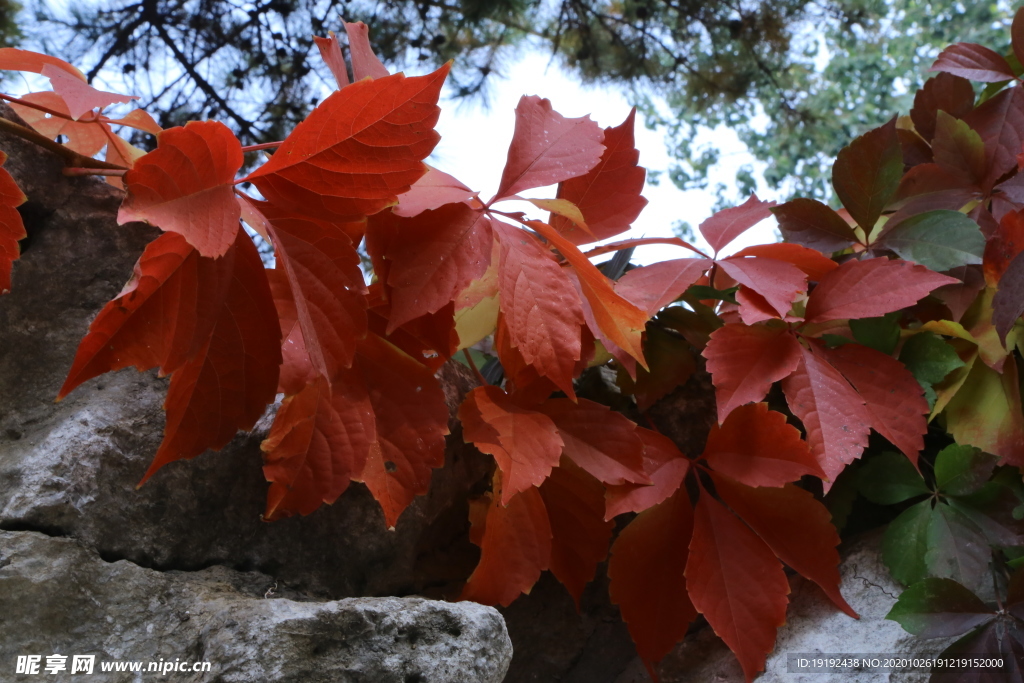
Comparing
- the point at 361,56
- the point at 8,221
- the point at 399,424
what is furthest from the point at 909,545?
the point at 8,221

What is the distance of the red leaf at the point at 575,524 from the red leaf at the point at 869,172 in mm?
318

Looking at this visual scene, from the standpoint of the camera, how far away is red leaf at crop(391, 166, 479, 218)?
365 millimetres

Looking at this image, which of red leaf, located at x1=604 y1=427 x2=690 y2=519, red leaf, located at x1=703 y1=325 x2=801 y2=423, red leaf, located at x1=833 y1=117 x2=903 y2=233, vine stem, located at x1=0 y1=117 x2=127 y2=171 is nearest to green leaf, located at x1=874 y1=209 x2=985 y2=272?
red leaf, located at x1=833 y1=117 x2=903 y2=233

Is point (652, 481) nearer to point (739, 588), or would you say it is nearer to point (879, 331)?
point (739, 588)

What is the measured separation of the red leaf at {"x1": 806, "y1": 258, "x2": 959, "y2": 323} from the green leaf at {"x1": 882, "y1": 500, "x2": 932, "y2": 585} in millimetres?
147

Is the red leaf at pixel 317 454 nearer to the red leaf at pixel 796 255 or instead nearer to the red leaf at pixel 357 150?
the red leaf at pixel 357 150

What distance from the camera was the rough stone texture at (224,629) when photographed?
0.33 m

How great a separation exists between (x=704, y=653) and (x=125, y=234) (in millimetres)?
523

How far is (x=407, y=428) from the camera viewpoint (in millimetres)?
374

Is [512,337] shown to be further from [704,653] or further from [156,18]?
[156,18]

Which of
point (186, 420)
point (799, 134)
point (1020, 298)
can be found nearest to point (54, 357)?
point (186, 420)

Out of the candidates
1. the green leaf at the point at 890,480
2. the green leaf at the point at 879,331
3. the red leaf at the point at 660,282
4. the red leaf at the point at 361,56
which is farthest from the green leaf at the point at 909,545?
the red leaf at the point at 361,56

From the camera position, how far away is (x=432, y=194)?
1.26 ft

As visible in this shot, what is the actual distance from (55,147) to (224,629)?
32cm
